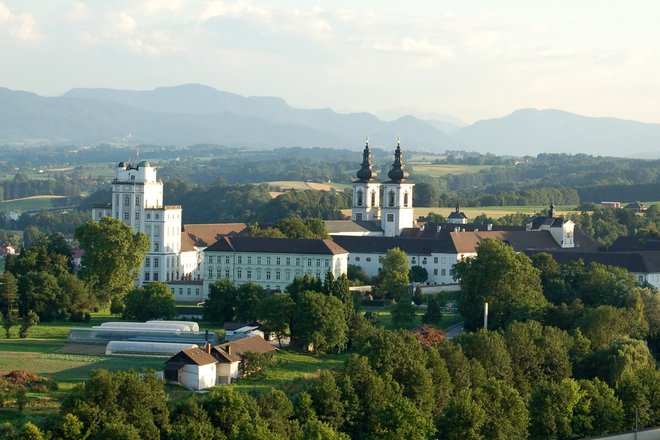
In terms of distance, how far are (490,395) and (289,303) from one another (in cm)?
1686

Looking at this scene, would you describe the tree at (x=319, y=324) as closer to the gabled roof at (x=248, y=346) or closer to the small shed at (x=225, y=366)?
the gabled roof at (x=248, y=346)

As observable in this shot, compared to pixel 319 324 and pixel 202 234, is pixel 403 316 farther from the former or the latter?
pixel 202 234

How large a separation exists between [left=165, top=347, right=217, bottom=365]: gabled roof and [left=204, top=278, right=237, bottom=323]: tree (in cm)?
1582

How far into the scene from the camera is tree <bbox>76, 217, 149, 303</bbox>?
75.8 m

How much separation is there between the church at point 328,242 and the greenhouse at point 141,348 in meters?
22.9

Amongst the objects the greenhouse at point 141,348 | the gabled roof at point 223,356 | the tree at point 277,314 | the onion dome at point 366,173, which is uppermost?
the onion dome at point 366,173

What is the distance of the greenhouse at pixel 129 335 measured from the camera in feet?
200

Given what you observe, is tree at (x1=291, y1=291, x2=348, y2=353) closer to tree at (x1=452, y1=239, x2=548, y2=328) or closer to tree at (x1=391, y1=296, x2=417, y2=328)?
tree at (x1=391, y1=296, x2=417, y2=328)

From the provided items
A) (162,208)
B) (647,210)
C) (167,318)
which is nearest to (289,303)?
(167,318)

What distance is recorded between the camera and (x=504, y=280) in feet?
221

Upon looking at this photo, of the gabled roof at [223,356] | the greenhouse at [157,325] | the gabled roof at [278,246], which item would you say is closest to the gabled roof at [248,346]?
the gabled roof at [223,356]

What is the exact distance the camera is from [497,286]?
221ft

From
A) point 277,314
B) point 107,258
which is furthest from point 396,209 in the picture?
point 277,314

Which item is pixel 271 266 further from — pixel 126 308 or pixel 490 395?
pixel 490 395
